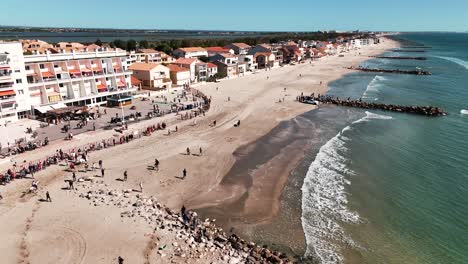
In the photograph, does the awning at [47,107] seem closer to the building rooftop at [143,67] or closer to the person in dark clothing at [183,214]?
the building rooftop at [143,67]

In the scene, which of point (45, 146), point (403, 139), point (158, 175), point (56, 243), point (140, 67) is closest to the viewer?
point (56, 243)

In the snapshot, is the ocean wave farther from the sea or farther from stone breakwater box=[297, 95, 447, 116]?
stone breakwater box=[297, 95, 447, 116]

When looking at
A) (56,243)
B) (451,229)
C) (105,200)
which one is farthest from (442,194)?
(56,243)

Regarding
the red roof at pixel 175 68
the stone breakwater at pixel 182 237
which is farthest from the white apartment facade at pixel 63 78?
the stone breakwater at pixel 182 237

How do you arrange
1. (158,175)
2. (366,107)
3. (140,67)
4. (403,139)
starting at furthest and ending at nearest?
(140,67)
(366,107)
(403,139)
(158,175)

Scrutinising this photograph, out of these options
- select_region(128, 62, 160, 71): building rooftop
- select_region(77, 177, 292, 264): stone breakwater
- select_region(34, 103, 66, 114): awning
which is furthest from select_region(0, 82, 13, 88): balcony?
select_region(128, 62, 160, 71): building rooftop

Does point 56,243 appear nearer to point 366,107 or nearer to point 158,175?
point 158,175
